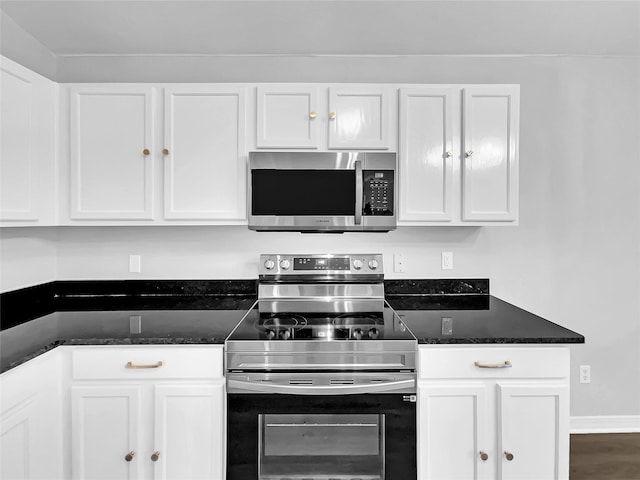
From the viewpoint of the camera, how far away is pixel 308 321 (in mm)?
2059

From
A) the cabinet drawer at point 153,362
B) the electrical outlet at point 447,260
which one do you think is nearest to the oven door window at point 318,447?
the cabinet drawer at point 153,362

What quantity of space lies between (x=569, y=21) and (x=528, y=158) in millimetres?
757

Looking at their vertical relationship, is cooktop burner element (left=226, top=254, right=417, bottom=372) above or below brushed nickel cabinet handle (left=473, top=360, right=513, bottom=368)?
above

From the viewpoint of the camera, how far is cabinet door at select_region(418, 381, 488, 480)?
1789mm

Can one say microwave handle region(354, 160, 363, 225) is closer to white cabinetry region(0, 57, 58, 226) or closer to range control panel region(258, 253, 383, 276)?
range control panel region(258, 253, 383, 276)

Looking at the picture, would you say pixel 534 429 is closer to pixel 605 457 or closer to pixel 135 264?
pixel 605 457

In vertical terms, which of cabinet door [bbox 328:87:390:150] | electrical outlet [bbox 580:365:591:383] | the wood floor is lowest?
the wood floor

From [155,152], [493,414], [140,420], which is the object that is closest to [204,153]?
[155,152]

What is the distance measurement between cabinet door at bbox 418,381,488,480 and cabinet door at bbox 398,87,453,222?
904 millimetres

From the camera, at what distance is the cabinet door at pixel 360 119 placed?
2297 mm

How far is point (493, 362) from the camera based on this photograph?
5.91 ft

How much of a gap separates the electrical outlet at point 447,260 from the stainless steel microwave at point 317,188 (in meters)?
0.66

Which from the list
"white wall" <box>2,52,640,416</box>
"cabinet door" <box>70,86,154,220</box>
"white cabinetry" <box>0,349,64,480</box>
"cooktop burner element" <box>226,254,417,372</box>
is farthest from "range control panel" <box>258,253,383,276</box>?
"white cabinetry" <box>0,349,64,480</box>

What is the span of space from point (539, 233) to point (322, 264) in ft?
4.45
